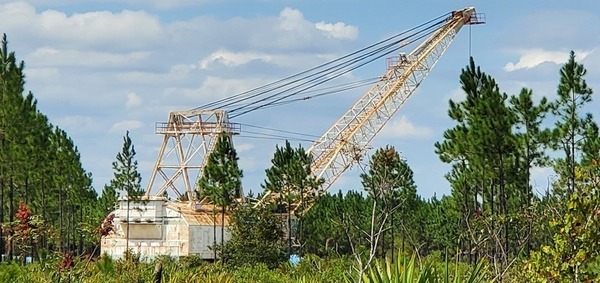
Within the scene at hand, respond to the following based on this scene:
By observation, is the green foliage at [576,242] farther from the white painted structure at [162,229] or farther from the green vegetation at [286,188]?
the white painted structure at [162,229]

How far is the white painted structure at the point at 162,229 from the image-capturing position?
59.8 meters

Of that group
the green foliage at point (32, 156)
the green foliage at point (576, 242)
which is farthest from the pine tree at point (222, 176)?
the green foliage at point (576, 242)

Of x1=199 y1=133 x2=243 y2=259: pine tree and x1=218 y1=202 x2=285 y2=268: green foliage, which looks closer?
x1=218 y1=202 x2=285 y2=268: green foliage

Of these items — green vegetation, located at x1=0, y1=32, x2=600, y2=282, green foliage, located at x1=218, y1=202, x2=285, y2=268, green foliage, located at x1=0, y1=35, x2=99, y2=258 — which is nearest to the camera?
green vegetation, located at x1=0, y1=32, x2=600, y2=282

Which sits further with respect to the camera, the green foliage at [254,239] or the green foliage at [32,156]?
the green foliage at [254,239]

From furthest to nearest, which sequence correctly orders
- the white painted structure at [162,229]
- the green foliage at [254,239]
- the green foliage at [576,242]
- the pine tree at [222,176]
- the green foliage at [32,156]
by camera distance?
the white painted structure at [162,229] → the pine tree at [222,176] → the green foliage at [254,239] → the green foliage at [32,156] → the green foliage at [576,242]

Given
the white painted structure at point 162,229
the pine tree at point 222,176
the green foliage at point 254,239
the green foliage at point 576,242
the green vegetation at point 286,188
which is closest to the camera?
the green foliage at point 576,242

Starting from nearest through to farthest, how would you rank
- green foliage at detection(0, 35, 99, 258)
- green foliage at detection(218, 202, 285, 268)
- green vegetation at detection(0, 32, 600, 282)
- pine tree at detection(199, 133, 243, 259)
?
green vegetation at detection(0, 32, 600, 282), green foliage at detection(0, 35, 99, 258), green foliage at detection(218, 202, 285, 268), pine tree at detection(199, 133, 243, 259)

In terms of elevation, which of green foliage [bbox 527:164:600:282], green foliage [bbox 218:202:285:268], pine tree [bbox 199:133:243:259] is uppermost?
pine tree [bbox 199:133:243:259]

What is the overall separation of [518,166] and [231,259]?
45.7 feet

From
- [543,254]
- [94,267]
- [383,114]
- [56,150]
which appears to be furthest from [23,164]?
[543,254]

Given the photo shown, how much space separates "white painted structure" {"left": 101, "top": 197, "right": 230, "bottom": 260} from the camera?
59.8 meters

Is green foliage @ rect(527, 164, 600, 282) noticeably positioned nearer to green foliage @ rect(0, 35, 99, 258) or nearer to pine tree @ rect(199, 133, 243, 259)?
green foliage @ rect(0, 35, 99, 258)

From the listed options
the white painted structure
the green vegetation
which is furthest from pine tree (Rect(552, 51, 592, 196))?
the white painted structure
